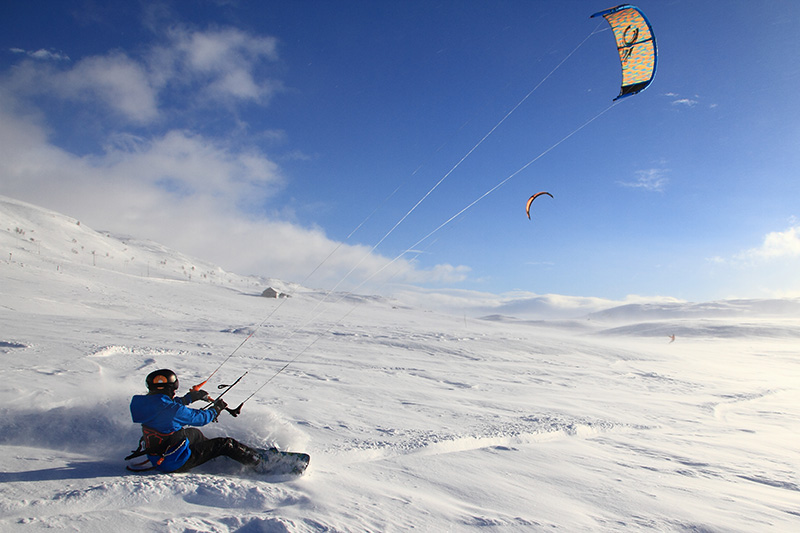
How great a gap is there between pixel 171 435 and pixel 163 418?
16cm

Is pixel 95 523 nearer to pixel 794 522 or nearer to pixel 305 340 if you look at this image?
pixel 794 522

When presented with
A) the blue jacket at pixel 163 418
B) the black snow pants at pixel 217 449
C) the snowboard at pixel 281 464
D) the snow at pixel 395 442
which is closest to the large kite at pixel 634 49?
the snow at pixel 395 442

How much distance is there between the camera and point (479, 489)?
12.9 feet

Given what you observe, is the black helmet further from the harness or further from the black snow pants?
the black snow pants

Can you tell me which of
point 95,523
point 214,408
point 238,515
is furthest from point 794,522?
point 95,523

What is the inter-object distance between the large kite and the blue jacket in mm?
9495

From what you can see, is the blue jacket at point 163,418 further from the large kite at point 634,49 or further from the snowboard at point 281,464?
the large kite at point 634,49

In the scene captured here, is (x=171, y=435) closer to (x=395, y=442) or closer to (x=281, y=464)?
(x=281, y=464)

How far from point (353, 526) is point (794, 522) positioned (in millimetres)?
3925

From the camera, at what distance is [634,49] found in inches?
357

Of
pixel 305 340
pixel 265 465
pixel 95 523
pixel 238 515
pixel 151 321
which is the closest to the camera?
pixel 95 523

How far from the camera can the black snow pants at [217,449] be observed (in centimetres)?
378

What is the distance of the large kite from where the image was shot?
8.74 meters

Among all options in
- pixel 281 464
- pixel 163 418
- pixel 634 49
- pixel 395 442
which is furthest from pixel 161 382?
pixel 634 49
